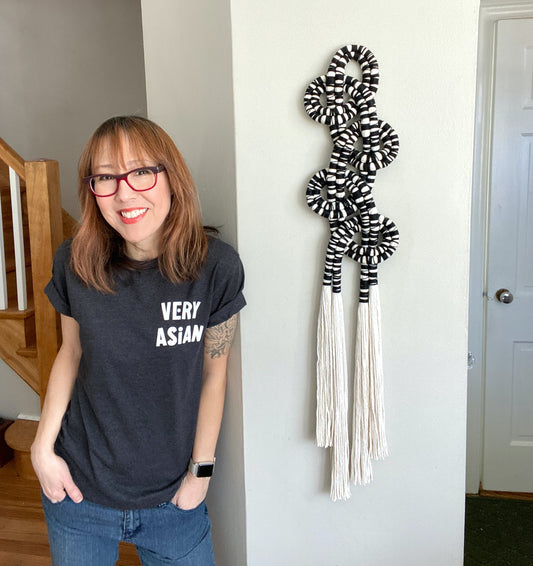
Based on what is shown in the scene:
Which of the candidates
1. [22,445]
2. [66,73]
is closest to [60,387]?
[22,445]

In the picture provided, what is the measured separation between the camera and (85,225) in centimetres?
128

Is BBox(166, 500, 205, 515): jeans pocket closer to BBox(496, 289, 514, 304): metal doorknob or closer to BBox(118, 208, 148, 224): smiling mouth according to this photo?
BBox(118, 208, 148, 224): smiling mouth

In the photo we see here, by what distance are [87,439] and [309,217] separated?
0.67m

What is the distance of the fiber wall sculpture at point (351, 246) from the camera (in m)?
1.28

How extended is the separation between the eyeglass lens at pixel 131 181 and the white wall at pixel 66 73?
2.09 m

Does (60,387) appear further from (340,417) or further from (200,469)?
(340,417)

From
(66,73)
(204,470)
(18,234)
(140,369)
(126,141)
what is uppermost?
(66,73)

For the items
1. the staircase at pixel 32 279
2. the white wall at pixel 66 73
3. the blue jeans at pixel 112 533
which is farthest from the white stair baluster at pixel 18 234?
the blue jeans at pixel 112 533

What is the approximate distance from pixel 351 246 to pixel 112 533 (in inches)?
31.3

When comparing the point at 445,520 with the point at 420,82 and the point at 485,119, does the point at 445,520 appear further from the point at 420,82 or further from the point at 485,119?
the point at 485,119

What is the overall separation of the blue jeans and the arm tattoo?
1.12 ft

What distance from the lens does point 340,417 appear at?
139cm

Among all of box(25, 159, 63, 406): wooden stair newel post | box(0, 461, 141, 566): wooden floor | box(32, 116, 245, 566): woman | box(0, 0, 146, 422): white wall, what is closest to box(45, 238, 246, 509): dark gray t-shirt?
box(32, 116, 245, 566): woman

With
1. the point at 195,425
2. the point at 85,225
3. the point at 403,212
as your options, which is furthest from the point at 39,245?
the point at 403,212
